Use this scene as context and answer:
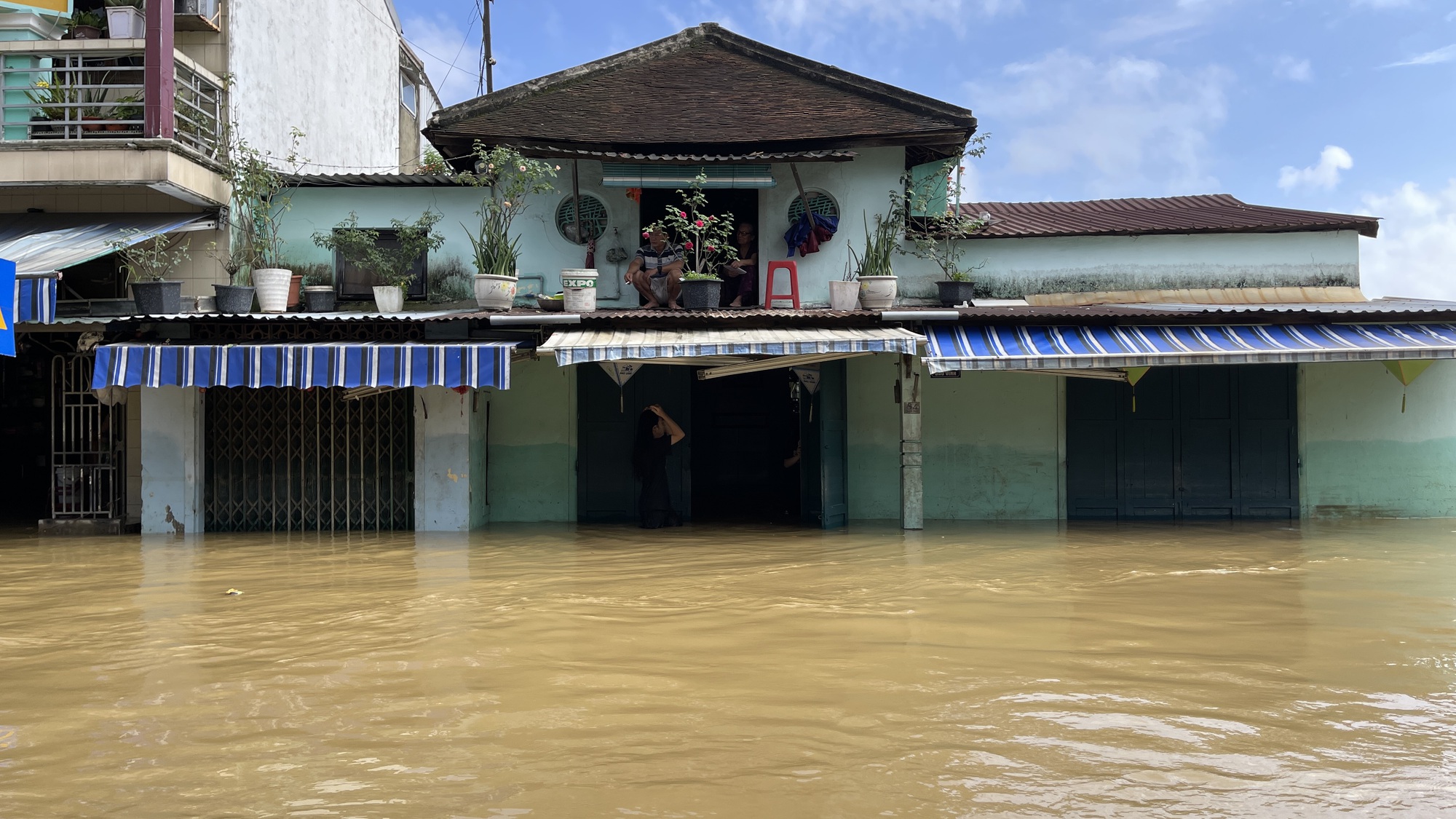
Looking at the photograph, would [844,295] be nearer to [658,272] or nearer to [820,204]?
[820,204]

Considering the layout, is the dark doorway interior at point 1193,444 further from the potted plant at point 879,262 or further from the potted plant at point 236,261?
the potted plant at point 236,261

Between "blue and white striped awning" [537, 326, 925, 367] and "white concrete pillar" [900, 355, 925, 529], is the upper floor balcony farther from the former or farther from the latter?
"white concrete pillar" [900, 355, 925, 529]

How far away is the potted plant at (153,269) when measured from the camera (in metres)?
10.9

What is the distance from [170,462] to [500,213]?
4.32 meters

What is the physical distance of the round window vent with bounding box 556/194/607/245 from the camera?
498 inches

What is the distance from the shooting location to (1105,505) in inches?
491

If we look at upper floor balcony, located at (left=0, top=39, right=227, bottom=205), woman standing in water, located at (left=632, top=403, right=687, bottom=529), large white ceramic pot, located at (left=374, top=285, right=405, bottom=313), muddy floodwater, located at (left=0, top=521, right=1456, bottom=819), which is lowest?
muddy floodwater, located at (left=0, top=521, right=1456, bottom=819)

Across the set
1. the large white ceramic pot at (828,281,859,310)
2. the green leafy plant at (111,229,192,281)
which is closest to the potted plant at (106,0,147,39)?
the green leafy plant at (111,229,192,281)

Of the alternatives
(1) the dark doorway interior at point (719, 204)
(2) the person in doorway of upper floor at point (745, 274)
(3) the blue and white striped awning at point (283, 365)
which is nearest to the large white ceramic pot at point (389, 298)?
(3) the blue and white striped awning at point (283, 365)

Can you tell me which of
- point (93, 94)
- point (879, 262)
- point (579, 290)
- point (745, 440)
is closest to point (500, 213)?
point (579, 290)

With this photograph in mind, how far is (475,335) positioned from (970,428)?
18.2 feet

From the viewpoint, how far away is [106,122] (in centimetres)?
1140

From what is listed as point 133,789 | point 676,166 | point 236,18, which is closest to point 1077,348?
point 676,166

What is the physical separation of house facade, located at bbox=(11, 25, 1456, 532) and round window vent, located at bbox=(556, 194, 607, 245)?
3 centimetres
